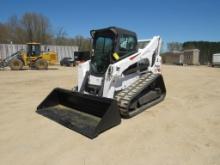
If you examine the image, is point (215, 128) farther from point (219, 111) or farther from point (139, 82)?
point (139, 82)

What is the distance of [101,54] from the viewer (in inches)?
222

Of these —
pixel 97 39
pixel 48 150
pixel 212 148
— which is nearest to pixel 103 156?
pixel 48 150

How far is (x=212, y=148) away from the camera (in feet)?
11.1

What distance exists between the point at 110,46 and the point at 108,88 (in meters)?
1.20

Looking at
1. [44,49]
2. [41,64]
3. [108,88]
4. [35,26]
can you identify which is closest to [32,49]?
[41,64]

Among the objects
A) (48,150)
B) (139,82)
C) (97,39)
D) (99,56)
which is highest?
(97,39)

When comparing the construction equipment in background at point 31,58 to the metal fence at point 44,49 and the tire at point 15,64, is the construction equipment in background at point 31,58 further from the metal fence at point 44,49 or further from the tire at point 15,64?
the metal fence at point 44,49

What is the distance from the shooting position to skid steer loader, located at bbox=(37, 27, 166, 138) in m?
4.38

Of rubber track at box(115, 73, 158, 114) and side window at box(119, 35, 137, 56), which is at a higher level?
side window at box(119, 35, 137, 56)

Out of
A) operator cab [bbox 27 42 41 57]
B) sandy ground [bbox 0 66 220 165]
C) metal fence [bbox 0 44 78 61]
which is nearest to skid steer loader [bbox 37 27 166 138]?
sandy ground [bbox 0 66 220 165]

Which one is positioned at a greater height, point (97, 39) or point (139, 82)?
point (97, 39)

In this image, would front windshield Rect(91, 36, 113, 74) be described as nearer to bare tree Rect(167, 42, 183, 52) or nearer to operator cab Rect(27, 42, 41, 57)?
operator cab Rect(27, 42, 41, 57)

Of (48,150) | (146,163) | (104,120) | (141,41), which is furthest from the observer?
(141,41)

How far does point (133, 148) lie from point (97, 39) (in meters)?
3.39
